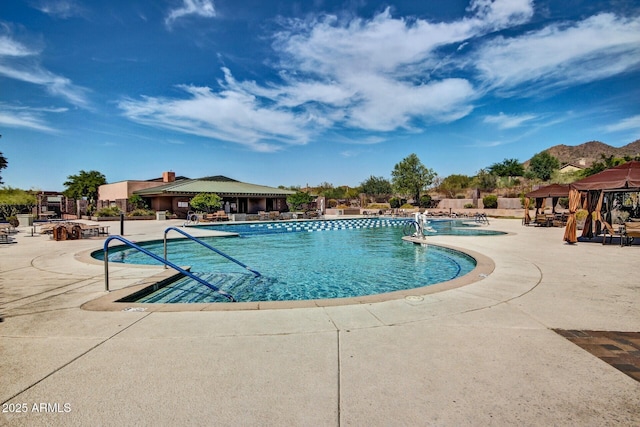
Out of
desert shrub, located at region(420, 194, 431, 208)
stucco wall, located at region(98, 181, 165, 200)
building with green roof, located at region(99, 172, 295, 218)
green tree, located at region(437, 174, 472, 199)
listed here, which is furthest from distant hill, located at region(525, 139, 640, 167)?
stucco wall, located at region(98, 181, 165, 200)

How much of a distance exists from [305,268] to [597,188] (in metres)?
9.65

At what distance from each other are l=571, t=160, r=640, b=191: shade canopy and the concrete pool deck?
7.03m

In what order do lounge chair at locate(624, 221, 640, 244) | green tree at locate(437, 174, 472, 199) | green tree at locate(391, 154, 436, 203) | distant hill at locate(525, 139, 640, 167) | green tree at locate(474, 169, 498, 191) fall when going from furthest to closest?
distant hill at locate(525, 139, 640, 167) < green tree at locate(391, 154, 436, 203) < green tree at locate(437, 174, 472, 199) < green tree at locate(474, 169, 498, 191) < lounge chair at locate(624, 221, 640, 244)

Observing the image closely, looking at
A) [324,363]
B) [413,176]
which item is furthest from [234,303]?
[413,176]

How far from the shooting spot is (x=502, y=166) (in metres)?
61.1

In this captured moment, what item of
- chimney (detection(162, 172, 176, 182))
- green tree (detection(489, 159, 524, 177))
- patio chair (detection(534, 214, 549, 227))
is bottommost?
patio chair (detection(534, 214, 549, 227))

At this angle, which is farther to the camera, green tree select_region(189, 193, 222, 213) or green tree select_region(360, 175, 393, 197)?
green tree select_region(360, 175, 393, 197)

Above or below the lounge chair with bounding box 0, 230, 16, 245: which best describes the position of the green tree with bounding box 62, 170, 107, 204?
above

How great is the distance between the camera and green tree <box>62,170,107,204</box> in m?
38.6

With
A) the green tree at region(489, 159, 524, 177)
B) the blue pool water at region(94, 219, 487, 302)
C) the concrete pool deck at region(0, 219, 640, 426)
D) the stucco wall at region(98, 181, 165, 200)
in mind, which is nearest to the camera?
the concrete pool deck at region(0, 219, 640, 426)

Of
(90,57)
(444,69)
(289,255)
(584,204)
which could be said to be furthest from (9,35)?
(444,69)

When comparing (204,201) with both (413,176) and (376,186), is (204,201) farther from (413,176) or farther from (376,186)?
(376,186)

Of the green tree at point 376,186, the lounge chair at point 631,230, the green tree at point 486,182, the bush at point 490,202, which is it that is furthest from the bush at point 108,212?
the green tree at point 486,182

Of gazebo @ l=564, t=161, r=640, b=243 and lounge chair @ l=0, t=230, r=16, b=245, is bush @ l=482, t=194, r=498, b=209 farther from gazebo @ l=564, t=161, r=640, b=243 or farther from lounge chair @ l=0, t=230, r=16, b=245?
lounge chair @ l=0, t=230, r=16, b=245
